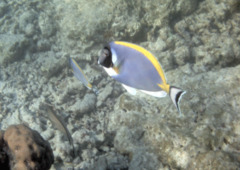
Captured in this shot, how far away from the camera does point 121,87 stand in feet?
15.0

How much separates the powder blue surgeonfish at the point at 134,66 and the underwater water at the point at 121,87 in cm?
132

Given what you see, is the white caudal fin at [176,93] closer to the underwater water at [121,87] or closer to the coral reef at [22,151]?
the underwater water at [121,87]

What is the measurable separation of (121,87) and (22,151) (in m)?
3.04

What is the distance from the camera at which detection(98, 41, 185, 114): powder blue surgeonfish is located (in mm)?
1229

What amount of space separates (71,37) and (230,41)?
182 inches

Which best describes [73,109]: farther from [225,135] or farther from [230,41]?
[230,41]

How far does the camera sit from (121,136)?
9.04 feet

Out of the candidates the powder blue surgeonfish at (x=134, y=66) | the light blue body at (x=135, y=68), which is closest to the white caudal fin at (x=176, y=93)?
the powder blue surgeonfish at (x=134, y=66)

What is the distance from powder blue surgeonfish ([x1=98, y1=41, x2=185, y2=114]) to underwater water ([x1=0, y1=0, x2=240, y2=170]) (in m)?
1.32

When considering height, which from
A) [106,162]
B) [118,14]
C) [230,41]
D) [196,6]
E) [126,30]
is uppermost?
[118,14]

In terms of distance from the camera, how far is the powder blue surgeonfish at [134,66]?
4.03 feet

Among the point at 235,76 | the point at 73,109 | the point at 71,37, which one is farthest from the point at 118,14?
the point at 235,76

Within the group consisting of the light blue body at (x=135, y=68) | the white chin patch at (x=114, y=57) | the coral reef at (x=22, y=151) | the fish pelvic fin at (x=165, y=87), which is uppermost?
the white chin patch at (x=114, y=57)

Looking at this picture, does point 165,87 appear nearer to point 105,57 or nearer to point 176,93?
point 176,93
